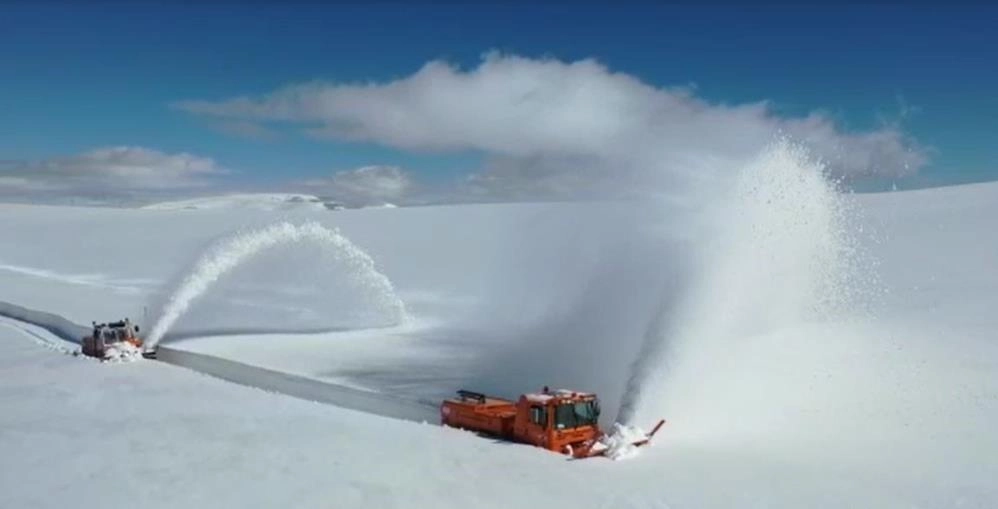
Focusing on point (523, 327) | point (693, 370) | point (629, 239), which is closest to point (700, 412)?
point (693, 370)

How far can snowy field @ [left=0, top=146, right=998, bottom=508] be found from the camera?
16188 mm

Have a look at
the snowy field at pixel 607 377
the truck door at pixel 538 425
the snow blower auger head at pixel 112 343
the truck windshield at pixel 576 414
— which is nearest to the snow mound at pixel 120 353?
the snow blower auger head at pixel 112 343

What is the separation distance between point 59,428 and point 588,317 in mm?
16814

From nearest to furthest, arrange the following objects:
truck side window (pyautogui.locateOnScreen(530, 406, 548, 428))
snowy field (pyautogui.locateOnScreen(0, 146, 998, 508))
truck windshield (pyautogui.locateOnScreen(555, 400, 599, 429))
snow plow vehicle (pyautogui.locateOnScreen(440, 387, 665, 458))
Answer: snowy field (pyautogui.locateOnScreen(0, 146, 998, 508)) < snow plow vehicle (pyautogui.locateOnScreen(440, 387, 665, 458)) < truck windshield (pyautogui.locateOnScreen(555, 400, 599, 429)) < truck side window (pyautogui.locateOnScreen(530, 406, 548, 428))

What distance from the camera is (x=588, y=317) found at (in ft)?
98.6

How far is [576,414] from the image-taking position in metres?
19.2

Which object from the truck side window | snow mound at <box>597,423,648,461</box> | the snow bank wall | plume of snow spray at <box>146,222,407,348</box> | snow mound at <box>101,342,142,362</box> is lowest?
snow mound at <box>597,423,648,461</box>

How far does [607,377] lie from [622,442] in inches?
244

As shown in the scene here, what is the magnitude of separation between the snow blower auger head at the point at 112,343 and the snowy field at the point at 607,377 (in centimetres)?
100

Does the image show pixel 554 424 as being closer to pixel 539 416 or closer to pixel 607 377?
pixel 539 416

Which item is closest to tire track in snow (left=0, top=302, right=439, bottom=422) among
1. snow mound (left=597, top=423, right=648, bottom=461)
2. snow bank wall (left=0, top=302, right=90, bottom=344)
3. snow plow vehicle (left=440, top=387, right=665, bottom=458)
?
snow bank wall (left=0, top=302, right=90, bottom=344)

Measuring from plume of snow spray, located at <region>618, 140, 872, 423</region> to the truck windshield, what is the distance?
118 centimetres

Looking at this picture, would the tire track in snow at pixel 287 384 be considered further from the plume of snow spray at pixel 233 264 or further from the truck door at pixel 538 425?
the truck door at pixel 538 425

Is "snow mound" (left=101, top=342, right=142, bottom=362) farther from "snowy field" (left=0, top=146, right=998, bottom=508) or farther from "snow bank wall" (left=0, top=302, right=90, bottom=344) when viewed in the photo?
"snow bank wall" (left=0, top=302, right=90, bottom=344)
